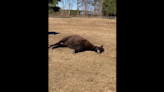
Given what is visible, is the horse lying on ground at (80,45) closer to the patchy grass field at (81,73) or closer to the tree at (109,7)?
the patchy grass field at (81,73)

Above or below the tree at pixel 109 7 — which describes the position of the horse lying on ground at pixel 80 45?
below

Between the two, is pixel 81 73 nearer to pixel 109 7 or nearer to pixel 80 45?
pixel 80 45

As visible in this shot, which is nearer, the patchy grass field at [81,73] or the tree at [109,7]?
the patchy grass field at [81,73]

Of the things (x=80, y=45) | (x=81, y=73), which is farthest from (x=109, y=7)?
(x=81, y=73)

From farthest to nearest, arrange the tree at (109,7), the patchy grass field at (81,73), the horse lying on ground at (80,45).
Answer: the tree at (109,7), the horse lying on ground at (80,45), the patchy grass field at (81,73)

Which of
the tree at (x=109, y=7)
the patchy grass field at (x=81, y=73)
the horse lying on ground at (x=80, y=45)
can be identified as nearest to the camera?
the patchy grass field at (x=81, y=73)

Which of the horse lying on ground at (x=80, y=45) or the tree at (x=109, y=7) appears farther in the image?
the tree at (x=109, y=7)

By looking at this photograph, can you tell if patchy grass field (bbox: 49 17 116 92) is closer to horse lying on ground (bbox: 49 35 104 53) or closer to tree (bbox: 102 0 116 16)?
horse lying on ground (bbox: 49 35 104 53)

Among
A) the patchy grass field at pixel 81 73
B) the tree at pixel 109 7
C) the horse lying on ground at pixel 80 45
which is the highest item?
the tree at pixel 109 7

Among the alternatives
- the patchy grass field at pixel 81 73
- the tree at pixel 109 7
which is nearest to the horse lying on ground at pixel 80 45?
the patchy grass field at pixel 81 73

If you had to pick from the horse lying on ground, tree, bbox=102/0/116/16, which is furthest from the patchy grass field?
tree, bbox=102/0/116/16

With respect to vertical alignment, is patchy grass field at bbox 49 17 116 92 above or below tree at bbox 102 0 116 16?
below
